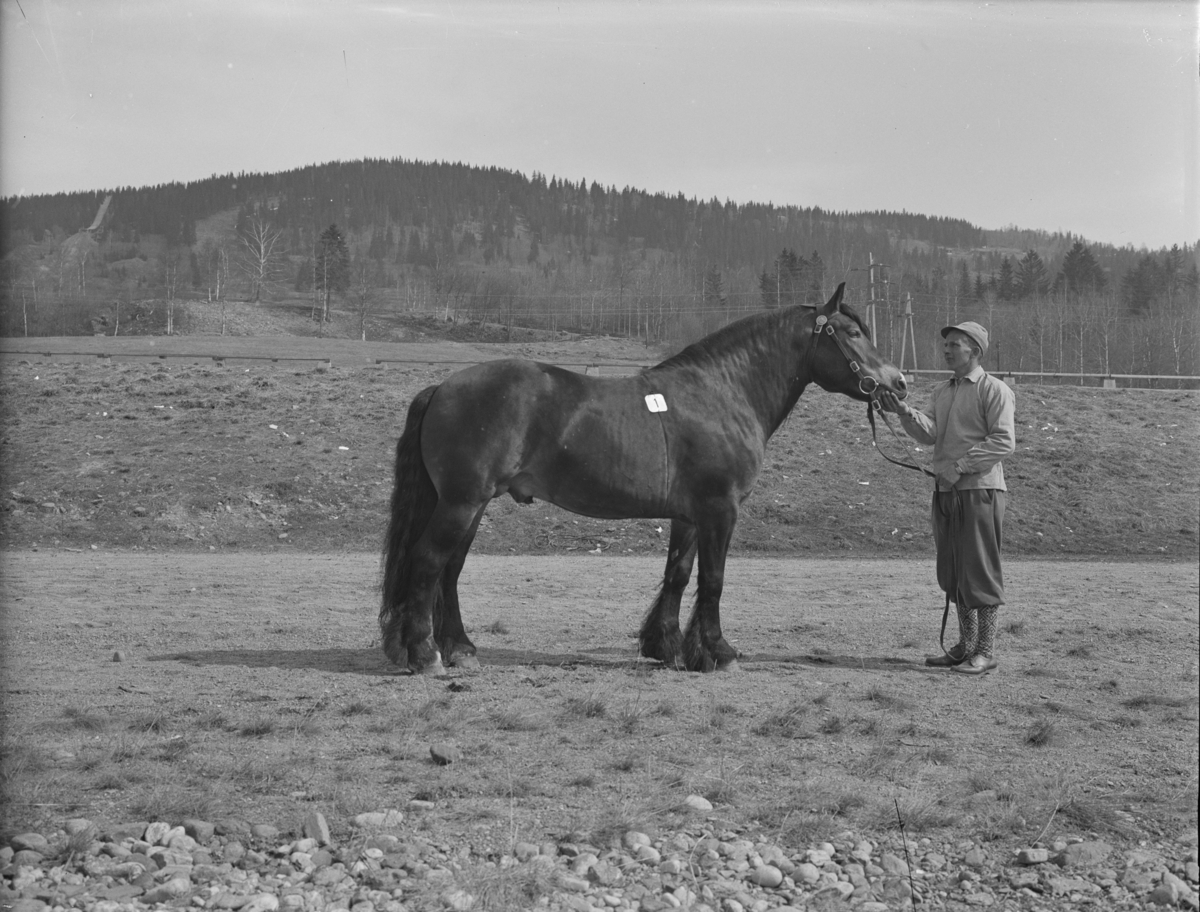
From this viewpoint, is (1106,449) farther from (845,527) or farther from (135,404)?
(135,404)

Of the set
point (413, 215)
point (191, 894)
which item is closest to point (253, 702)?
point (191, 894)

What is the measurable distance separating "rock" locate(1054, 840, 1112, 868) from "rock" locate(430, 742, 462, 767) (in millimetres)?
2644

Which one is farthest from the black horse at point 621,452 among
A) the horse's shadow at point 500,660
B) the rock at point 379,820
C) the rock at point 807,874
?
the rock at point 807,874

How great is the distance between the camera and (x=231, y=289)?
15175 centimetres

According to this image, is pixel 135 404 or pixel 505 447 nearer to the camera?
pixel 505 447

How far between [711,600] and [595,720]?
1.81 m

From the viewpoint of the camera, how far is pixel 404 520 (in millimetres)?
7738

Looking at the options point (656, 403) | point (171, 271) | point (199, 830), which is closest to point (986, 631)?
point (656, 403)

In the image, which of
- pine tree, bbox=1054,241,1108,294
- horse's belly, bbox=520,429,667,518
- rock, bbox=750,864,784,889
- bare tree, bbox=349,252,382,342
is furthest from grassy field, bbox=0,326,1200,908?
bare tree, bbox=349,252,382,342

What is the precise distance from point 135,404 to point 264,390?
2.91m

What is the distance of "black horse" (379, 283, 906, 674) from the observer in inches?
293

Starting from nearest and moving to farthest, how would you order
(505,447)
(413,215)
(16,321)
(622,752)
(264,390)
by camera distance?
(622,752) < (505,447) < (264,390) < (16,321) < (413,215)

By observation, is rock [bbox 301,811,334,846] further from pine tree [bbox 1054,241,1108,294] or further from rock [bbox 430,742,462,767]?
pine tree [bbox 1054,241,1108,294]

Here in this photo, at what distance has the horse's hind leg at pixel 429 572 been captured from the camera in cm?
745
